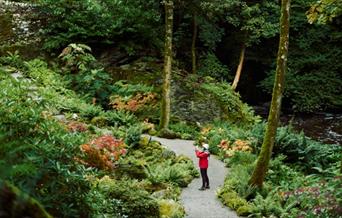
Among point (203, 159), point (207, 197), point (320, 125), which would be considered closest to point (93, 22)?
point (320, 125)

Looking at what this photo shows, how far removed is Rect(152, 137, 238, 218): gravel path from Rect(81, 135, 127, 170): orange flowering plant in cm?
229

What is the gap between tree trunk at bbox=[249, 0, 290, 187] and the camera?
1166cm

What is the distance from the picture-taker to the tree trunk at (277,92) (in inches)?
459

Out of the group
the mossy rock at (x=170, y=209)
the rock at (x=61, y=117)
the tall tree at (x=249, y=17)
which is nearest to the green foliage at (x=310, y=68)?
the tall tree at (x=249, y=17)

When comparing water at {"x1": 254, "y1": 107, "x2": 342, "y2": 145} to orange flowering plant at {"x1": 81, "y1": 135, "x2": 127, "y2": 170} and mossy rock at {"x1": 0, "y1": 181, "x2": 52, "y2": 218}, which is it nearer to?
orange flowering plant at {"x1": 81, "y1": 135, "x2": 127, "y2": 170}

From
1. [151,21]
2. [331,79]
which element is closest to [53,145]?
[151,21]

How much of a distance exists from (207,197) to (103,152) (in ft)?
10.5

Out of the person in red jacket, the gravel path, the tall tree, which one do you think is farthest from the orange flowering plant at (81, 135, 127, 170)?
the tall tree

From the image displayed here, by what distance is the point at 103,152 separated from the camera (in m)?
13.0

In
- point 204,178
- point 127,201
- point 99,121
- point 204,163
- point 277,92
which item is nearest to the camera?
point 127,201

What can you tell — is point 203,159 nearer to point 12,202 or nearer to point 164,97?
point 164,97

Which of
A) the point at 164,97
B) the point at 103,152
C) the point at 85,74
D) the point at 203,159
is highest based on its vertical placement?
the point at 85,74

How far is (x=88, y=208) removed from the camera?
20.0ft

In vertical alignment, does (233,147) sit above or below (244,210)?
above
